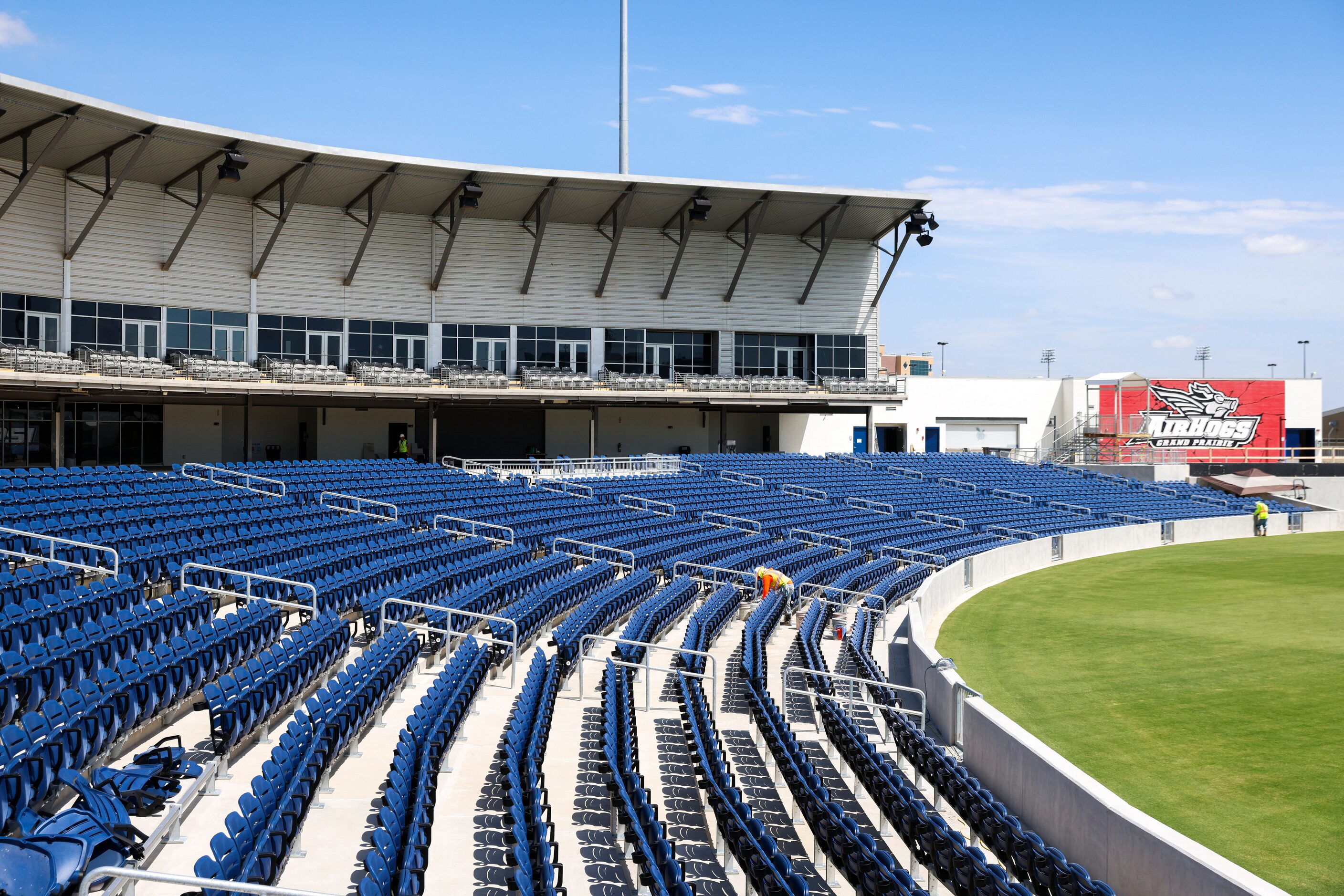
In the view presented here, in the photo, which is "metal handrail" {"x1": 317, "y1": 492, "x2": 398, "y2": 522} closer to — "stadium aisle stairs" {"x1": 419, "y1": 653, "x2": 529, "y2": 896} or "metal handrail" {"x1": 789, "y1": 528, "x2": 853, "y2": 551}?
"stadium aisle stairs" {"x1": 419, "y1": 653, "x2": 529, "y2": 896}

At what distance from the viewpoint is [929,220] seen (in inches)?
1539

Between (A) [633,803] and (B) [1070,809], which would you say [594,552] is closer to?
(A) [633,803]

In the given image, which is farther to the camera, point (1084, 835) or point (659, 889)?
point (1084, 835)

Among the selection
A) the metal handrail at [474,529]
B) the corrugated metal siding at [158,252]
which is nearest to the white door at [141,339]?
the corrugated metal siding at [158,252]

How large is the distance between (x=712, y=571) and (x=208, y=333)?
20.1m

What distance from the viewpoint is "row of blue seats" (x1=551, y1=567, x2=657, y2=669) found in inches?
510

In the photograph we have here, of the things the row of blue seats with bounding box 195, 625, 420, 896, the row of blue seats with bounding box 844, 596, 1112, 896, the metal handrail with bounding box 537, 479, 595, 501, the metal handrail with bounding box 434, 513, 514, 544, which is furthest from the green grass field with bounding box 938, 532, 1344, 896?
the metal handrail with bounding box 537, 479, 595, 501

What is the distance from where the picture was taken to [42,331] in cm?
2962

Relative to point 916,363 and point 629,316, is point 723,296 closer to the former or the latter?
point 629,316

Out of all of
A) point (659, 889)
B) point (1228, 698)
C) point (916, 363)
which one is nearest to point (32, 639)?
point (659, 889)

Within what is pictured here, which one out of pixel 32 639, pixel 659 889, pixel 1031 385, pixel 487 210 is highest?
pixel 487 210

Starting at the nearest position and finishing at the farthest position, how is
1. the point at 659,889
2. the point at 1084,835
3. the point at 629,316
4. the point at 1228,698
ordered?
the point at 659,889 → the point at 1084,835 → the point at 1228,698 → the point at 629,316

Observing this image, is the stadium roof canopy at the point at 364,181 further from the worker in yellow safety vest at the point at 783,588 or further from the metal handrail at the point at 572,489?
the worker in yellow safety vest at the point at 783,588

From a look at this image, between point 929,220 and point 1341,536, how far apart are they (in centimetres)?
1815
